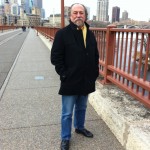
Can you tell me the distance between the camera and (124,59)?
473 centimetres

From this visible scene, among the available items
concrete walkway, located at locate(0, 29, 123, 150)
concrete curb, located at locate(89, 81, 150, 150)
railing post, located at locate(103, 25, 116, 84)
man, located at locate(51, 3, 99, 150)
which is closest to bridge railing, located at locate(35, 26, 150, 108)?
railing post, located at locate(103, 25, 116, 84)

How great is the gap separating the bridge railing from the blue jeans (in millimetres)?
962

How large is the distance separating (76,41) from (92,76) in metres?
0.55

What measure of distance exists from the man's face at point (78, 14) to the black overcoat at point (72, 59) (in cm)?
6

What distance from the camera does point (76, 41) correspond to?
321 centimetres

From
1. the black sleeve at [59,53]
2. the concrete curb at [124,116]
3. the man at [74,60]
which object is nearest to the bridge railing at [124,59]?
the concrete curb at [124,116]

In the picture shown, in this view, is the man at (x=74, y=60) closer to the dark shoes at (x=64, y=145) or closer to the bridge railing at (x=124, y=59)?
the dark shoes at (x=64, y=145)

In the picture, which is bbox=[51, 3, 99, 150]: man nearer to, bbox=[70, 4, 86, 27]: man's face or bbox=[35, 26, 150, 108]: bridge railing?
bbox=[70, 4, 86, 27]: man's face

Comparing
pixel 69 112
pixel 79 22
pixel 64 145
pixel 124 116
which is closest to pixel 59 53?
pixel 79 22

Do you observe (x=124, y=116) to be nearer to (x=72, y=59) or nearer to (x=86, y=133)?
(x=86, y=133)

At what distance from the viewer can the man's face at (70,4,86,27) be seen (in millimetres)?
3146

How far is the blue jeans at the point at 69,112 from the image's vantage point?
11.1ft

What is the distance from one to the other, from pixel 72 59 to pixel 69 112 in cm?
71

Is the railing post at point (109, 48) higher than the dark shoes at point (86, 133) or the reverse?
higher
